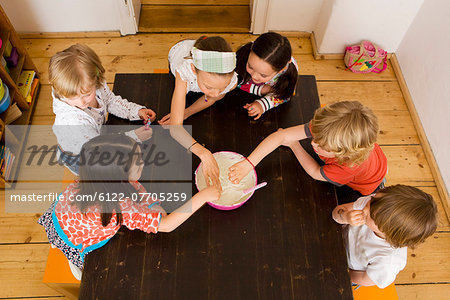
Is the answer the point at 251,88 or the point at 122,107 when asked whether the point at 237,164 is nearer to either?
the point at 251,88

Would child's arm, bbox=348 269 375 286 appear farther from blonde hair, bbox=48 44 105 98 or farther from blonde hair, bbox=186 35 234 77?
blonde hair, bbox=48 44 105 98

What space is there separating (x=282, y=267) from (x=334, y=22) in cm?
193

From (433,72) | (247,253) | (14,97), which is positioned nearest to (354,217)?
(247,253)

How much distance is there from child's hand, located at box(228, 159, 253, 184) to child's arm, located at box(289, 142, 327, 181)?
0.23 m

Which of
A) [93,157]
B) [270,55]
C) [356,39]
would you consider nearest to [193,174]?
[93,157]

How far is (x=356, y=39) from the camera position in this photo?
2584 millimetres

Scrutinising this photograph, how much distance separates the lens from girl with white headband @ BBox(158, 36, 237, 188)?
1297 mm

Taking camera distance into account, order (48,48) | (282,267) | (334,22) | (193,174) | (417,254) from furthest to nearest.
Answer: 1. (48,48)
2. (334,22)
3. (417,254)
4. (193,174)
5. (282,267)

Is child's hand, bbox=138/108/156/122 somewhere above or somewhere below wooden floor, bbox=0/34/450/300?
above

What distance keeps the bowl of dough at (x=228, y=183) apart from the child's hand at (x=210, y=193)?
0.11 feet

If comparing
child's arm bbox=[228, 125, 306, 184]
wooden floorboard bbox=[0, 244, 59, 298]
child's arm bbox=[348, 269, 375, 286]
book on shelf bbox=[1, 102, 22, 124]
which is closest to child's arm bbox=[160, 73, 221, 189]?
child's arm bbox=[228, 125, 306, 184]

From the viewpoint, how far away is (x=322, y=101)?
251 centimetres

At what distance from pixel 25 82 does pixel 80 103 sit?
1.23 m

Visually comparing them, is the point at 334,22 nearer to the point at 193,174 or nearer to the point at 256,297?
the point at 193,174
